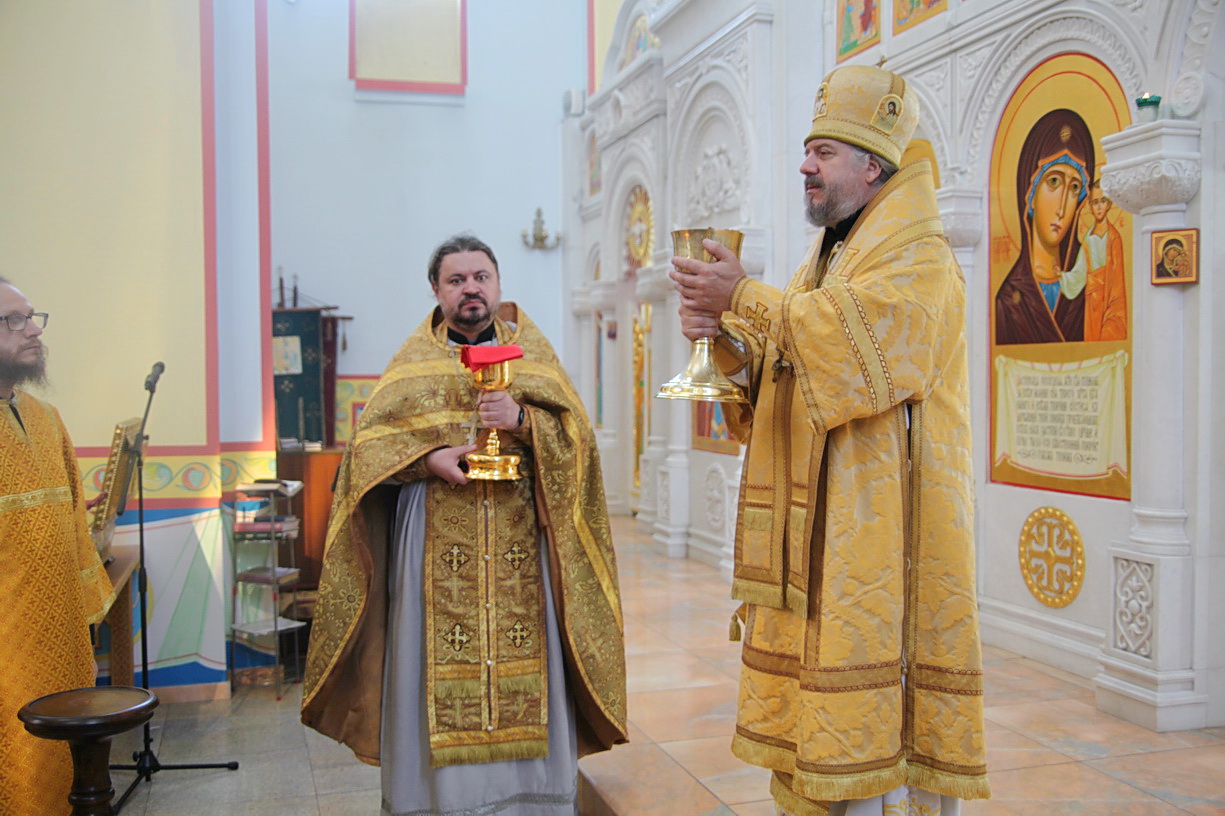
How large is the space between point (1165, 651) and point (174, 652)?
4.65 m

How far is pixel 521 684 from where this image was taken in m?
3.43

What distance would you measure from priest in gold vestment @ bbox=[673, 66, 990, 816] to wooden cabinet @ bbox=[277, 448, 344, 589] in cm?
462

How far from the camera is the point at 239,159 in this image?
5898mm

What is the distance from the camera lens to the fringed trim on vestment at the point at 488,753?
3326 millimetres

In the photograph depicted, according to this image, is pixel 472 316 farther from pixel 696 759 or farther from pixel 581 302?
pixel 581 302

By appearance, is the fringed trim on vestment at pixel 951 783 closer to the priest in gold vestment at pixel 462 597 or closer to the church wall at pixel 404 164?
the priest in gold vestment at pixel 462 597

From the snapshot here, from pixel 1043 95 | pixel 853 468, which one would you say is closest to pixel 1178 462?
pixel 1043 95

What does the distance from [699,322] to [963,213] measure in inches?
163

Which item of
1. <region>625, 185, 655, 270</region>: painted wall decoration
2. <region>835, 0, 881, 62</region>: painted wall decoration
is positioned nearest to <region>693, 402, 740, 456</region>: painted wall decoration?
<region>625, 185, 655, 270</region>: painted wall decoration

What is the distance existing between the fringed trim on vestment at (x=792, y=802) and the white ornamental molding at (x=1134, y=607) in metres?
2.63

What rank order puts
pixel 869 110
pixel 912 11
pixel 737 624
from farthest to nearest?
pixel 912 11
pixel 737 624
pixel 869 110

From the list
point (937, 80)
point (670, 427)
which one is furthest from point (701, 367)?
point (670, 427)

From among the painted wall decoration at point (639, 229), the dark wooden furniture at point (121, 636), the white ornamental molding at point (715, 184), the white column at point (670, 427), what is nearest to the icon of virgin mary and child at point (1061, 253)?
the white ornamental molding at point (715, 184)

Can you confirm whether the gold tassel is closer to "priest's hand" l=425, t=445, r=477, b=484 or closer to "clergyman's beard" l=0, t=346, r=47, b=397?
"priest's hand" l=425, t=445, r=477, b=484
